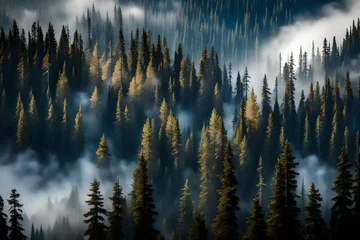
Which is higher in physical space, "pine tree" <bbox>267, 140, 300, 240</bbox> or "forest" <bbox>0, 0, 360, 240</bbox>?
"forest" <bbox>0, 0, 360, 240</bbox>

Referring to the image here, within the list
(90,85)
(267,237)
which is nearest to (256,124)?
(90,85)

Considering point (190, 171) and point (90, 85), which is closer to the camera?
point (190, 171)

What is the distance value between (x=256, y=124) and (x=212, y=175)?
107 feet

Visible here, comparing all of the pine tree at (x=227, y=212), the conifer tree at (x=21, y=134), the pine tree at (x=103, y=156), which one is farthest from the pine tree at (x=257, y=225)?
the conifer tree at (x=21, y=134)

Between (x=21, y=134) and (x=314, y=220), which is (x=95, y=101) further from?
(x=314, y=220)

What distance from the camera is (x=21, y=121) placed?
123m

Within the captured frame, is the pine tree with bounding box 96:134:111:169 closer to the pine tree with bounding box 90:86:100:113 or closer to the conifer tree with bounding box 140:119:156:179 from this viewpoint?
the conifer tree with bounding box 140:119:156:179

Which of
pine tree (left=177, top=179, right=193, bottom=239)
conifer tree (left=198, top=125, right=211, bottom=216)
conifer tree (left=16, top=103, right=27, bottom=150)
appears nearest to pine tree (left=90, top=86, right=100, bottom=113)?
conifer tree (left=16, top=103, right=27, bottom=150)

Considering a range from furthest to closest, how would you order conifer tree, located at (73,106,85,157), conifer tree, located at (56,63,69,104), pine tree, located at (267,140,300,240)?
conifer tree, located at (56,63,69,104) < conifer tree, located at (73,106,85,157) < pine tree, located at (267,140,300,240)

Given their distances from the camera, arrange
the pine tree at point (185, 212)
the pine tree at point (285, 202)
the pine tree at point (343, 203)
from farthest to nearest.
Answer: the pine tree at point (185, 212) → the pine tree at point (343, 203) → the pine tree at point (285, 202)

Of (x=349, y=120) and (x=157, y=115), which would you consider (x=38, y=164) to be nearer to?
(x=157, y=115)

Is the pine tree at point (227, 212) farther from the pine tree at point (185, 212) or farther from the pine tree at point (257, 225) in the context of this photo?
the pine tree at point (185, 212)

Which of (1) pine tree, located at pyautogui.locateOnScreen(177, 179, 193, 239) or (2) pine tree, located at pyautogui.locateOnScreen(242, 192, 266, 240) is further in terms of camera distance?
(1) pine tree, located at pyautogui.locateOnScreen(177, 179, 193, 239)

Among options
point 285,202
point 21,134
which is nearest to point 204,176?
point 21,134
